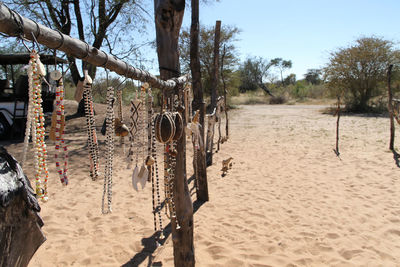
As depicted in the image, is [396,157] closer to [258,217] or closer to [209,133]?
[209,133]

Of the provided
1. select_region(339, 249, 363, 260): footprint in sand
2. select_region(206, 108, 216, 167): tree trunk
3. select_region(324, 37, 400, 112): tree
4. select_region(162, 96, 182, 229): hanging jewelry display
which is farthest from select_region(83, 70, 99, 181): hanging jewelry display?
select_region(324, 37, 400, 112): tree

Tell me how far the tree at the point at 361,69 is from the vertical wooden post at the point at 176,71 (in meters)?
16.0

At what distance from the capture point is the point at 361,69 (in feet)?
52.0

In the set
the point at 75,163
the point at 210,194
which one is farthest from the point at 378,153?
the point at 75,163

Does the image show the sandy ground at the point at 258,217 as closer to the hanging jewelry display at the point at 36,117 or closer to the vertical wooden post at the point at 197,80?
the vertical wooden post at the point at 197,80

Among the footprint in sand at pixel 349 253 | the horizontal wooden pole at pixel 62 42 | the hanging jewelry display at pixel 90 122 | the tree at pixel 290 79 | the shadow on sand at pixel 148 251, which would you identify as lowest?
the footprint in sand at pixel 349 253

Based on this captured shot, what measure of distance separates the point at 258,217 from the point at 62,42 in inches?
129

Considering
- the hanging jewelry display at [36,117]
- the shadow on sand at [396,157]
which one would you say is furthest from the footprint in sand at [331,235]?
the shadow on sand at [396,157]

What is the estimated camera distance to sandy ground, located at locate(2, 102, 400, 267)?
2832mm

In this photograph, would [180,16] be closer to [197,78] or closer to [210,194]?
[197,78]

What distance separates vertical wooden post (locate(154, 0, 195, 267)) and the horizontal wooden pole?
299 millimetres

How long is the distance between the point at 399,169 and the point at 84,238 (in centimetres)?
604

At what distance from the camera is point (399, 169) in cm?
560

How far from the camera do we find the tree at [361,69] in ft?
50.8
